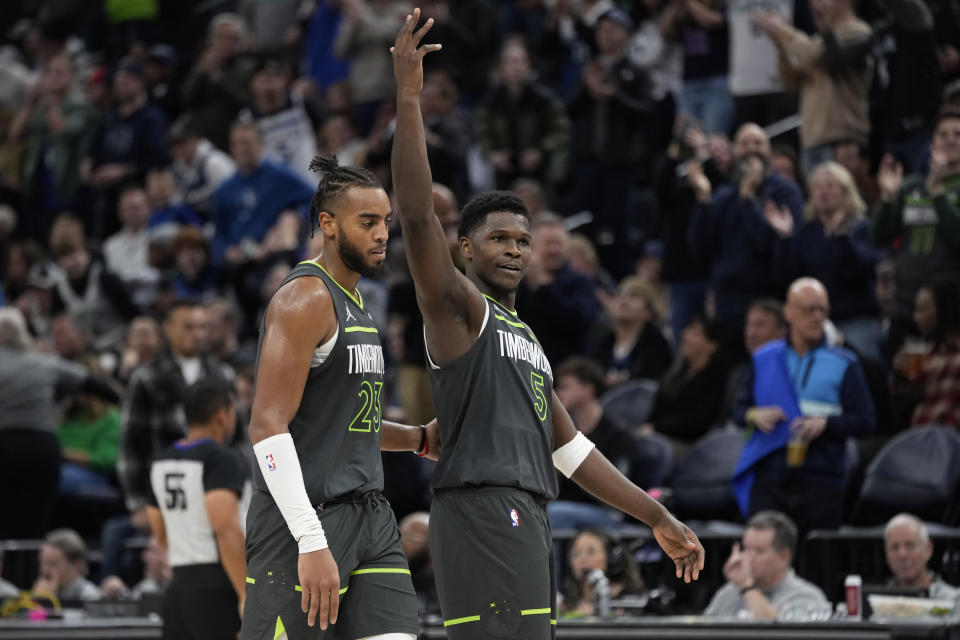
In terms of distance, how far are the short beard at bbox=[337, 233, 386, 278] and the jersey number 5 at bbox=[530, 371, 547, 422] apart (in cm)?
65

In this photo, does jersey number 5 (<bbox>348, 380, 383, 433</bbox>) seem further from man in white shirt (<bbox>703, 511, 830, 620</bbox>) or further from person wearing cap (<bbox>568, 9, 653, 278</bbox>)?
person wearing cap (<bbox>568, 9, 653, 278</bbox>)

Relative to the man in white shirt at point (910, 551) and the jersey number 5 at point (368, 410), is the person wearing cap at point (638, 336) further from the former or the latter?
the jersey number 5 at point (368, 410)

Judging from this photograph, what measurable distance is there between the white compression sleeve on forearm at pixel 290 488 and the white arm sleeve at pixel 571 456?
3.35ft

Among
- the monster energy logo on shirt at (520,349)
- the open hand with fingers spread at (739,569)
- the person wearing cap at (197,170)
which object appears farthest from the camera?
the person wearing cap at (197,170)

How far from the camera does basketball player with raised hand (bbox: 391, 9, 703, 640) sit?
4.93m

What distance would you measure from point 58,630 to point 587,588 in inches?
117

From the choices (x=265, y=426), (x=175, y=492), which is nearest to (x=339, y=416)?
(x=265, y=426)

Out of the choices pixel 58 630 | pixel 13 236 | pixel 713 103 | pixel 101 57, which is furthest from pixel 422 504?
pixel 101 57

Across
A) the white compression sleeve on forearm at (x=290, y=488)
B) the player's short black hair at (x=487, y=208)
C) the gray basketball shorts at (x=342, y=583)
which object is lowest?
the gray basketball shorts at (x=342, y=583)

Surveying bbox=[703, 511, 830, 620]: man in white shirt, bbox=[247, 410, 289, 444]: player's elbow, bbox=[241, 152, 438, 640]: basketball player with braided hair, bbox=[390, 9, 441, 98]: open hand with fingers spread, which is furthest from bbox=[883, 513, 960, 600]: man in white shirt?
bbox=[390, 9, 441, 98]: open hand with fingers spread

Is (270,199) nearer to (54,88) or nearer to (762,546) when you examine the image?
(54,88)

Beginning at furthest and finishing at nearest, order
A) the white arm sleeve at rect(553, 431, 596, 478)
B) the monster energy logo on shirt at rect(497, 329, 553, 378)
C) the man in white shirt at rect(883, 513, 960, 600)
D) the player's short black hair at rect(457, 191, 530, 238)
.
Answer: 1. the man in white shirt at rect(883, 513, 960, 600)
2. the white arm sleeve at rect(553, 431, 596, 478)
3. the player's short black hair at rect(457, 191, 530, 238)
4. the monster energy logo on shirt at rect(497, 329, 553, 378)

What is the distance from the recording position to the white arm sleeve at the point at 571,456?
5570mm

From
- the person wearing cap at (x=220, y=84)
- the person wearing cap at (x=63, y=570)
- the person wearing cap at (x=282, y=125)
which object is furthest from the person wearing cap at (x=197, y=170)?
the person wearing cap at (x=63, y=570)
